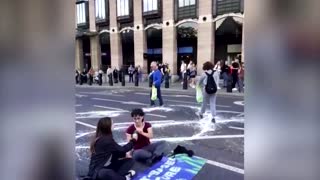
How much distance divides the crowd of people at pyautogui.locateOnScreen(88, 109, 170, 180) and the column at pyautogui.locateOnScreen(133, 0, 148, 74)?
24.2 meters

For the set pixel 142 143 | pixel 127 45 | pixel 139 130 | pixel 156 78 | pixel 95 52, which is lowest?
pixel 142 143

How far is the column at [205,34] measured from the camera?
79.6 feet

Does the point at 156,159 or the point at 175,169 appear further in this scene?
the point at 156,159

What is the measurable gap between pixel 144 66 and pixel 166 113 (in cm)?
1956

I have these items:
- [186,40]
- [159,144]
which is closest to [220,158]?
[159,144]

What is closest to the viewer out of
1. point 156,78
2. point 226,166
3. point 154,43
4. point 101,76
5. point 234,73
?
point 226,166

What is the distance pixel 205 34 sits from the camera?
24562mm

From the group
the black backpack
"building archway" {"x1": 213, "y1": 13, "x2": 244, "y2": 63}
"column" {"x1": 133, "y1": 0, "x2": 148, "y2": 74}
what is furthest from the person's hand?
"column" {"x1": 133, "y1": 0, "x2": 148, "y2": 74}

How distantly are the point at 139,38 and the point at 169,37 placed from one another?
3842 millimetres

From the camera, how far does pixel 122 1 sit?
31.7m

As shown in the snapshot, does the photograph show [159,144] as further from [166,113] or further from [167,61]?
[167,61]

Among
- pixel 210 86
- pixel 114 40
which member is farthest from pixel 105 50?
pixel 210 86

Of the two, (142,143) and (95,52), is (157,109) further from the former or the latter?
(95,52)
